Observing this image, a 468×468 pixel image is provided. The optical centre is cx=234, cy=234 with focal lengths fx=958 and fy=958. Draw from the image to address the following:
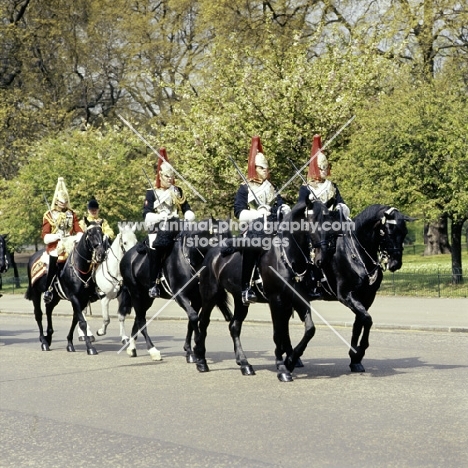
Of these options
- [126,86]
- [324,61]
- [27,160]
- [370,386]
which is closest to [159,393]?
[370,386]

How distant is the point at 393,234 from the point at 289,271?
153cm

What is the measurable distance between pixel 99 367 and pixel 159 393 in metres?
2.91

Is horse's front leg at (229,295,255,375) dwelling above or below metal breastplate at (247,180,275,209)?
below

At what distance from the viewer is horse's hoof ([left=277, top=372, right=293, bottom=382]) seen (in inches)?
474

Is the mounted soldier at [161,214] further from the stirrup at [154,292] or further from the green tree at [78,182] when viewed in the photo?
the green tree at [78,182]

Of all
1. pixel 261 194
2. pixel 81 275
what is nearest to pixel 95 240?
pixel 81 275

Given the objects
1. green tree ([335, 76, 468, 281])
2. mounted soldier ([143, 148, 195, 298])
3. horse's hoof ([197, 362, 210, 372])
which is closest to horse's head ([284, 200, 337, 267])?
horse's hoof ([197, 362, 210, 372])

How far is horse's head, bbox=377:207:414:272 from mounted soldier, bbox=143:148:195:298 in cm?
333

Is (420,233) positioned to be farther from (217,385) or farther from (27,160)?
(217,385)

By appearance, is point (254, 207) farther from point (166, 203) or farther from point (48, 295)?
point (48, 295)

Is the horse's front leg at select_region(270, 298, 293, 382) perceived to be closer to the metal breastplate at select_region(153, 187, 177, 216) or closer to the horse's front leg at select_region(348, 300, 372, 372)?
the horse's front leg at select_region(348, 300, 372, 372)

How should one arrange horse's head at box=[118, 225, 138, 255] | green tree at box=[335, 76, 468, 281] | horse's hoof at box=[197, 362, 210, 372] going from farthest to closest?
green tree at box=[335, 76, 468, 281] < horse's head at box=[118, 225, 138, 255] < horse's hoof at box=[197, 362, 210, 372]

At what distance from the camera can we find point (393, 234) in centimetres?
1270

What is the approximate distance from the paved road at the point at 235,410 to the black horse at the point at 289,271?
37 centimetres
